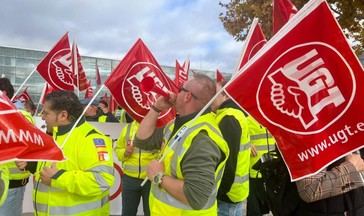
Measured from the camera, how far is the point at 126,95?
5.49 metres

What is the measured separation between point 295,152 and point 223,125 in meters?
1.54

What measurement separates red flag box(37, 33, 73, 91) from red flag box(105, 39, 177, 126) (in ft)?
8.28

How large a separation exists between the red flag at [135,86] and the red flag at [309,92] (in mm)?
2630

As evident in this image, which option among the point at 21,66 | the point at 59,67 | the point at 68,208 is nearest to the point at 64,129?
the point at 68,208

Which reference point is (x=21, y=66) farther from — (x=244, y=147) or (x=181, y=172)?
(x=181, y=172)

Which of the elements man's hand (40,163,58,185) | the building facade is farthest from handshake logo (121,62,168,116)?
the building facade

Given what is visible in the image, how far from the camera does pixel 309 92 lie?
2797 millimetres

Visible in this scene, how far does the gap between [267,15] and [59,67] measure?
998 cm

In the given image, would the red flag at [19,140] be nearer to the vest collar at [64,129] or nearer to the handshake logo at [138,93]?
the vest collar at [64,129]

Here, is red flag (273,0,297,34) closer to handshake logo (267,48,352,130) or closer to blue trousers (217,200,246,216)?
handshake logo (267,48,352,130)

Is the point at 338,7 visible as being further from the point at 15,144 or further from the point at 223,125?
the point at 15,144

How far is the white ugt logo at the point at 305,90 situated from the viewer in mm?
2770

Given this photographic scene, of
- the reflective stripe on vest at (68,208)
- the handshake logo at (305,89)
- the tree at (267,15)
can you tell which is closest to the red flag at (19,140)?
the reflective stripe on vest at (68,208)

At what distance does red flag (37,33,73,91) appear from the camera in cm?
767
